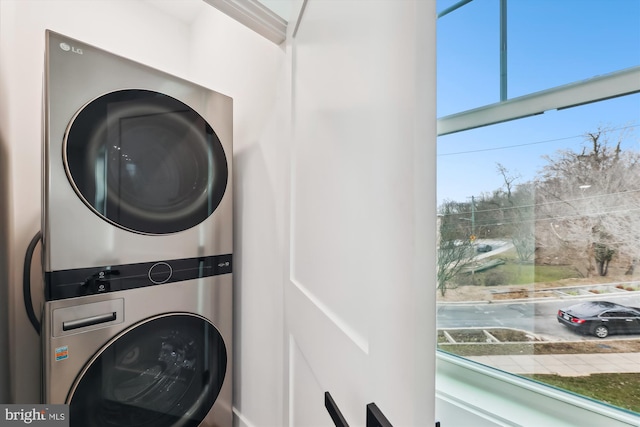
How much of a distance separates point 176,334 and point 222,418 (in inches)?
17.7

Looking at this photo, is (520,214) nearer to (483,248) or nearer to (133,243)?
(483,248)

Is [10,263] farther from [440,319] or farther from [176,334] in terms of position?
[440,319]

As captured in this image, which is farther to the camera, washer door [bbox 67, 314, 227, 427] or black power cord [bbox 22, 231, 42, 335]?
black power cord [bbox 22, 231, 42, 335]

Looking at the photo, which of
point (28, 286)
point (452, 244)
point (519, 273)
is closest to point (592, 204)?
point (519, 273)

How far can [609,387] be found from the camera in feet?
2.34

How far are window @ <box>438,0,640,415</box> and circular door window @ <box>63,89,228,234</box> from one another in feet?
3.21

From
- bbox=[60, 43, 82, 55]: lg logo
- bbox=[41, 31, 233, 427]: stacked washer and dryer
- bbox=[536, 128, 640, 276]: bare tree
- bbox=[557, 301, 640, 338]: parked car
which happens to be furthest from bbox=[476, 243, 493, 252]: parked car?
bbox=[60, 43, 82, 55]: lg logo

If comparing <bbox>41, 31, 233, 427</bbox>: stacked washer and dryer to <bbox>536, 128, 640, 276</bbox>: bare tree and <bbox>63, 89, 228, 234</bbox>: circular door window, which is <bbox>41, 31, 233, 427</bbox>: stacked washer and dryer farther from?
<bbox>536, 128, 640, 276</bbox>: bare tree

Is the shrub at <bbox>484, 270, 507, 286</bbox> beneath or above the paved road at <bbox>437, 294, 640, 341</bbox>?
above

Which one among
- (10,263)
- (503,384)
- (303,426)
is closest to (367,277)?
(303,426)

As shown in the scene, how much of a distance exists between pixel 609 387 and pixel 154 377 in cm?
145

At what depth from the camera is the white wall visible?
1052 mm

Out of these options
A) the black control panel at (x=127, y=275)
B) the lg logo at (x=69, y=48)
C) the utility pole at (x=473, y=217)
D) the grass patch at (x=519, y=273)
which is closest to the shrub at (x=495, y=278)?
the grass patch at (x=519, y=273)

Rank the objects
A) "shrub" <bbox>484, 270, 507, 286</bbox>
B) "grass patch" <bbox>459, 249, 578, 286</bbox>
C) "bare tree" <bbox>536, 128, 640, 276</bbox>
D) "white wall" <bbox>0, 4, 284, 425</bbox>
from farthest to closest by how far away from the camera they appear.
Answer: "white wall" <bbox>0, 4, 284, 425</bbox>
"shrub" <bbox>484, 270, 507, 286</bbox>
"grass patch" <bbox>459, 249, 578, 286</bbox>
"bare tree" <bbox>536, 128, 640, 276</bbox>
